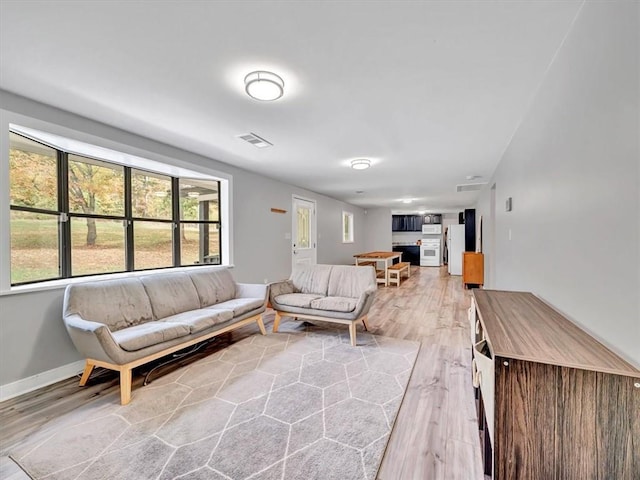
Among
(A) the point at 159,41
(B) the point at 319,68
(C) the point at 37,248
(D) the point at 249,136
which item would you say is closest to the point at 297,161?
(D) the point at 249,136

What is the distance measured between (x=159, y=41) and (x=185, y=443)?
93.1 inches

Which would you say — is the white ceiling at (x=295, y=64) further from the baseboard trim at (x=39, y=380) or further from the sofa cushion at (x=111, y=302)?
the baseboard trim at (x=39, y=380)

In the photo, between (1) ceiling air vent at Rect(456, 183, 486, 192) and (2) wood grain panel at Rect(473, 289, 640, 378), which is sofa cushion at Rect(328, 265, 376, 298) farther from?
(1) ceiling air vent at Rect(456, 183, 486, 192)

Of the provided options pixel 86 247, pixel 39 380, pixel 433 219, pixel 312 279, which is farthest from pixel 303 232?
pixel 433 219

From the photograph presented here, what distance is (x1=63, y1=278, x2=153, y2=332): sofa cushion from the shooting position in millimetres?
2459

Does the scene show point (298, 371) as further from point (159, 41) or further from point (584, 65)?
point (584, 65)

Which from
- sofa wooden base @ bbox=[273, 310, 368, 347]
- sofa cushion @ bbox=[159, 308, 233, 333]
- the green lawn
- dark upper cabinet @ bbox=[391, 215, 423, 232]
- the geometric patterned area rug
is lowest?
the geometric patterned area rug

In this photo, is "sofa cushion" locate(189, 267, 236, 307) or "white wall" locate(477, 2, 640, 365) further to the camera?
"sofa cushion" locate(189, 267, 236, 307)

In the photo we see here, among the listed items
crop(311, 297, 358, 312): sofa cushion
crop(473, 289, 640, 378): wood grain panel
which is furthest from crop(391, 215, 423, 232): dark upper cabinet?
crop(473, 289, 640, 378): wood grain panel

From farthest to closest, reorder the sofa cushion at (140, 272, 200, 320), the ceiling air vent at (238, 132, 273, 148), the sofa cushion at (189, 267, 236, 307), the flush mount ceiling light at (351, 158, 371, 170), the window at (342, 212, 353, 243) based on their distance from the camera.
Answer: the window at (342, 212, 353, 243)
the flush mount ceiling light at (351, 158, 371, 170)
the sofa cushion at (189, 267, 236, 307)
the ceiling air vent at (238, 132, 273, 148)
the sofa cushion at (140, 272, 200, 320)

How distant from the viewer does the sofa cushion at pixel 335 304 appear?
335 cm

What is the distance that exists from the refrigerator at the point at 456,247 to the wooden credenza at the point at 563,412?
8.50m

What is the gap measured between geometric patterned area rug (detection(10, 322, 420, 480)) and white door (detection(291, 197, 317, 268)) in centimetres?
361

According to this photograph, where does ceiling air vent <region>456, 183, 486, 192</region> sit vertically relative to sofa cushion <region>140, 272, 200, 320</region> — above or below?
above
